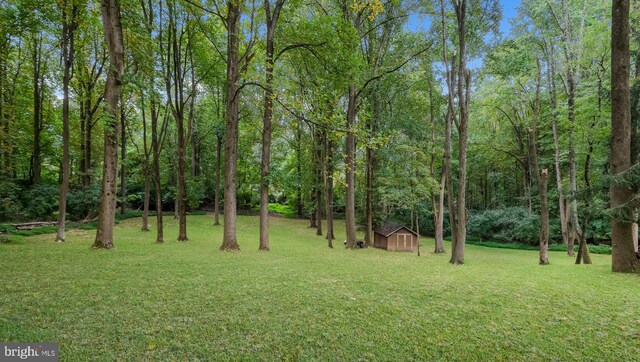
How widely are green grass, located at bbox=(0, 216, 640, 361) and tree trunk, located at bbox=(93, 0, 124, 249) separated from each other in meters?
2.83

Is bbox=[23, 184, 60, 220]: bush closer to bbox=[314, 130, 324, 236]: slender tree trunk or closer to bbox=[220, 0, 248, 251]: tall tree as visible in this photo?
bbox=[220, 0, 248, 251]: tall tree

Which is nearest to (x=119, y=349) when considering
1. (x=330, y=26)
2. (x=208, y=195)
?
(x=330, y=26)

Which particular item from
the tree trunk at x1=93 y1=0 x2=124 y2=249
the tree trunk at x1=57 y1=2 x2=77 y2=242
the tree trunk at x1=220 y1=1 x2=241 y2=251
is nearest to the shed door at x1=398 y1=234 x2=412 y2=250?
the tree trunk at x1=220 y1=1 x2=241 y2=251

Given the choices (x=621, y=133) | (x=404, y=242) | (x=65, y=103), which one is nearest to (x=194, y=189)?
(x=65, y=103)

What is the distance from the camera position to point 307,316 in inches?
137

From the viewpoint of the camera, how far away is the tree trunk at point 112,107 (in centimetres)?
834

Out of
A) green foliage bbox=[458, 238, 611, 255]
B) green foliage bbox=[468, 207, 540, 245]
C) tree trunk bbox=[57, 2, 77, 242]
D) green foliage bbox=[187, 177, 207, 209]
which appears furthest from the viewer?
green foliage bbox=[187, 177, 207, 209]

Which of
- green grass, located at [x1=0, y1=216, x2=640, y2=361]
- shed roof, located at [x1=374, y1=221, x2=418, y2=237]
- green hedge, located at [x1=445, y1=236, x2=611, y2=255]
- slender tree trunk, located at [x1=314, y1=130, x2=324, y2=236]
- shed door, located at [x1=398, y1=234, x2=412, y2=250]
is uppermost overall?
slender tree trunk, located at [x1=314, y1=130, x2=324, y2=236]

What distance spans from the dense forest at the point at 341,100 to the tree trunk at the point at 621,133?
0.11 ft

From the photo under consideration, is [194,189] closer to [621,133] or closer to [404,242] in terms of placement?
[404,242]

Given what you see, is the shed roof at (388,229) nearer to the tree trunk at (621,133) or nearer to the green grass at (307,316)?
the tree trunk at (621,133)

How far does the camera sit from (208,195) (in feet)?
99.0

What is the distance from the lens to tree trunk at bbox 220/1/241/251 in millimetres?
10125

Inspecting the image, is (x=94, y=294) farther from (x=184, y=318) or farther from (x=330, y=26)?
(x=330, y=26)
